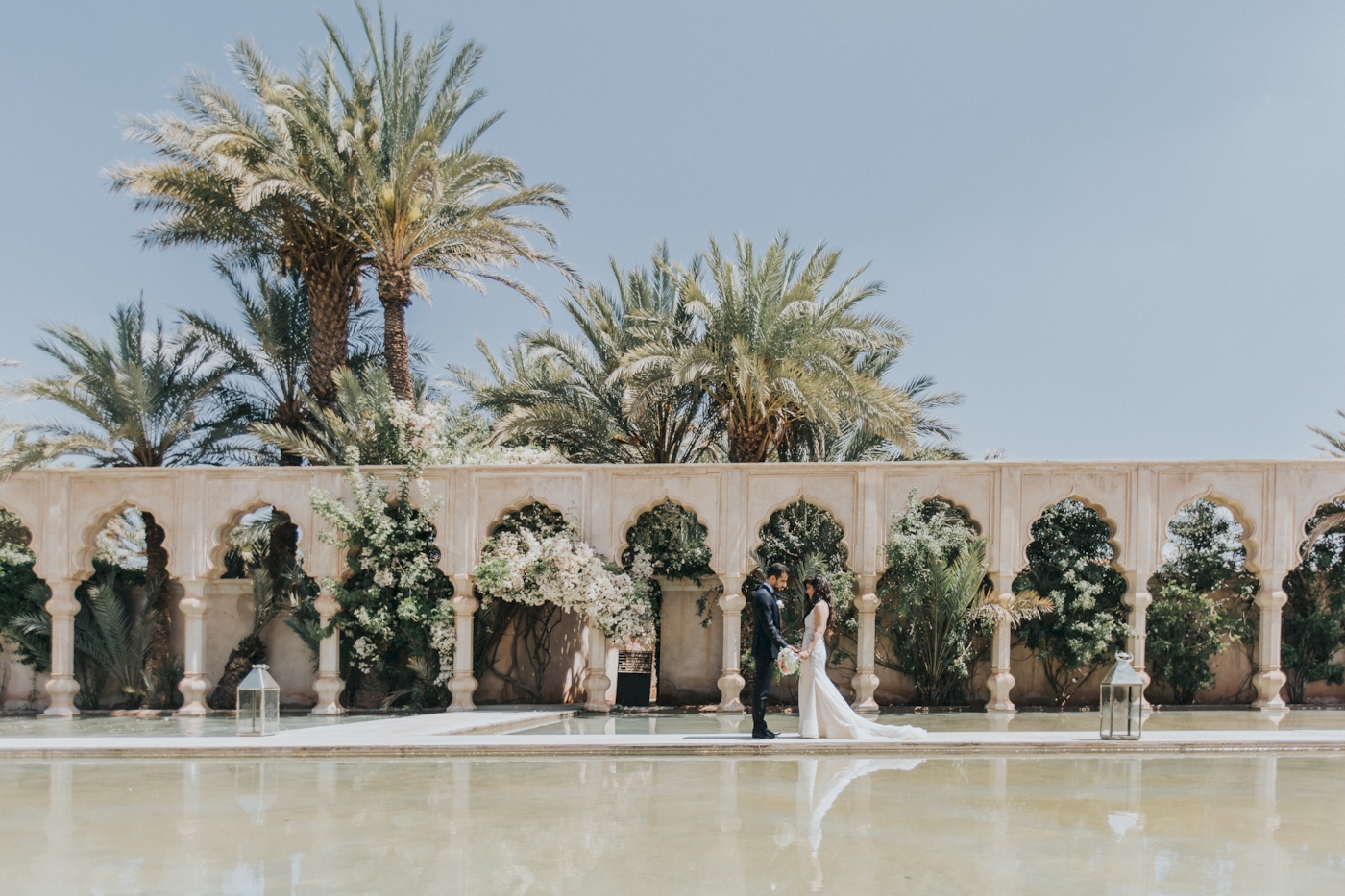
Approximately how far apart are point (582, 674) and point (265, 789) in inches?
443

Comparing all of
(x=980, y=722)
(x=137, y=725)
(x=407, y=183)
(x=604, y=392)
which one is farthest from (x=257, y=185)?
(x=980, y=722)

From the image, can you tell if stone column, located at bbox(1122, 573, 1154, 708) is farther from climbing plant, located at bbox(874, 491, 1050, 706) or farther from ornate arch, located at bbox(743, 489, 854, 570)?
ornate arch, located at bbox(743, 489, 854, 570)

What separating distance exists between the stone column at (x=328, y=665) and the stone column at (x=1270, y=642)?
43.0ft

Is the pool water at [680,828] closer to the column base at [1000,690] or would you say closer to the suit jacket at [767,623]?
the suit jacket at [767,623]

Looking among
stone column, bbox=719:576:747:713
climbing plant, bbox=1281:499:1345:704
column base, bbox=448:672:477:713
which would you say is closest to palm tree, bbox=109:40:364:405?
column base, bbox=448:672:477:713

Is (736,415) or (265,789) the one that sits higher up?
(736,415)

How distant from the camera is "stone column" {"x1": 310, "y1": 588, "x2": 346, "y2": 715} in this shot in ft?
57.9

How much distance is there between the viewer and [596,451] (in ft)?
70.2

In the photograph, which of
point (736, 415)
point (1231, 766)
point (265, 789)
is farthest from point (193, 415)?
point (1231, 766)

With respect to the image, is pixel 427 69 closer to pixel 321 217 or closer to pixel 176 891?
pixel 321 217

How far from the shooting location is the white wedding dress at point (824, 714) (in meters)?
11.6

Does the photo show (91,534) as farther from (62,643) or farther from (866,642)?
(866,642)

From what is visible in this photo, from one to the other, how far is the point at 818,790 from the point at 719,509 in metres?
8.67

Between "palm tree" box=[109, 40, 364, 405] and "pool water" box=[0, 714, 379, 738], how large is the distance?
20.7ft
